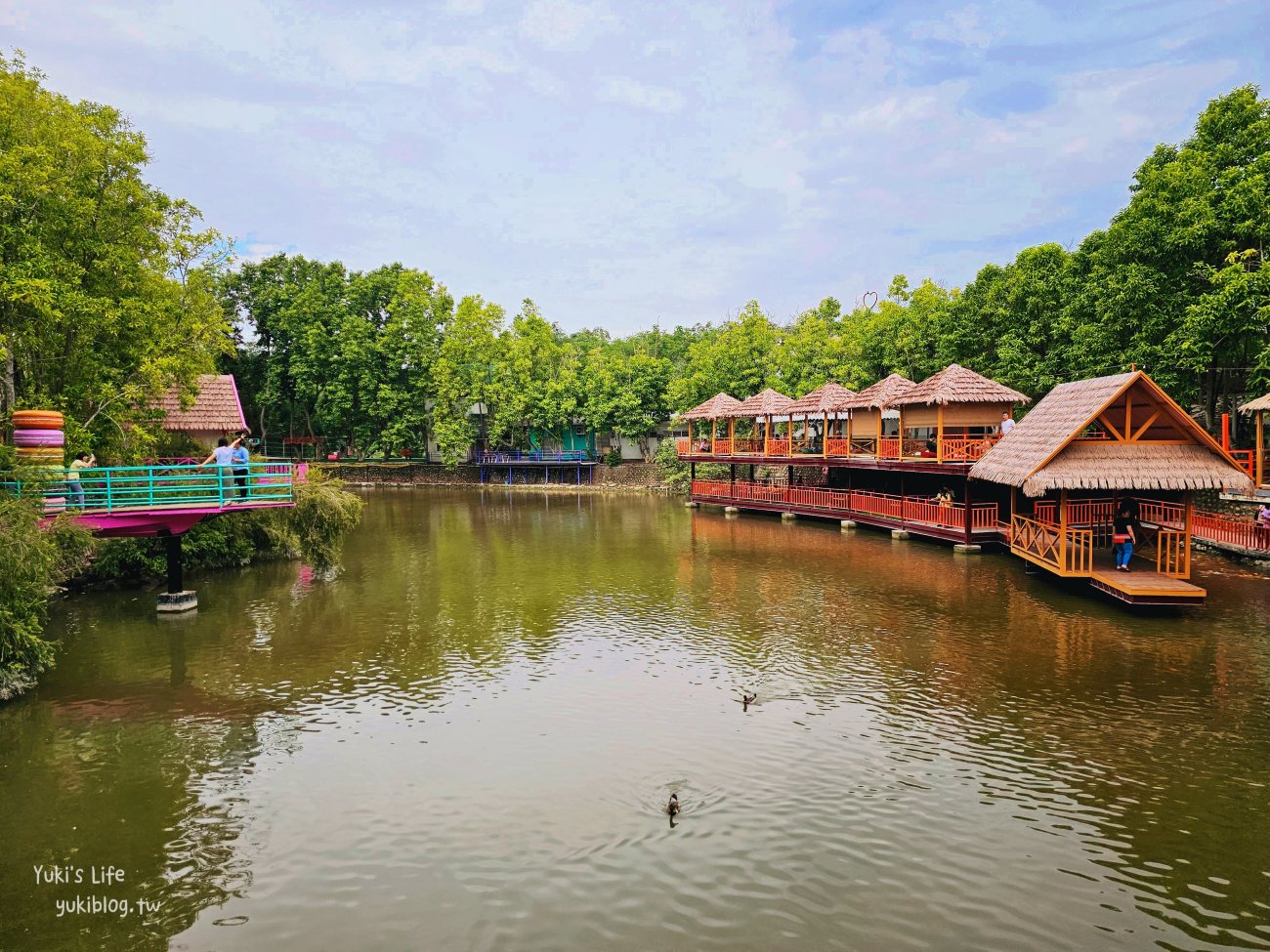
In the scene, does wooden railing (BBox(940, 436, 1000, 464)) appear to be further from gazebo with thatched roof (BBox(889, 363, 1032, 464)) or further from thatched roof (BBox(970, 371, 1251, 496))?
thatched roof (BBox(970, 371, 1251, 496))

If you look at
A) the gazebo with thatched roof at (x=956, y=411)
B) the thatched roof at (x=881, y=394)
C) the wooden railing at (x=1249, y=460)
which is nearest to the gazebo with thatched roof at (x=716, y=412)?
the thatched roof at (x=881, y=394)

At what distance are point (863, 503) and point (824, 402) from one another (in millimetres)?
5452

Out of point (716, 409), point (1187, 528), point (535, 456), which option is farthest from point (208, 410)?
point (535, 456)

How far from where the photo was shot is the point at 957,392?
29.8 meters

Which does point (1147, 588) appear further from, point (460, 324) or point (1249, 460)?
point (460, 324)

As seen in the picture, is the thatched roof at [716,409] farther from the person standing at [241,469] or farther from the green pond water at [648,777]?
the person standing at [241,469]

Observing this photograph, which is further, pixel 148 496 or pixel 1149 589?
pixel 148 496

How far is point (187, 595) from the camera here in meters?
19.8

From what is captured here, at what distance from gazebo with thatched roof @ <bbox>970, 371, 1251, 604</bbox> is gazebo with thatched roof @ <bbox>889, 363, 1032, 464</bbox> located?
253 inches

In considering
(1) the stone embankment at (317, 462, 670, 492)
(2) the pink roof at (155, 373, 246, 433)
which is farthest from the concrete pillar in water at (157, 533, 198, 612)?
(1) the stone embankment at (317, 462, 670, 492)

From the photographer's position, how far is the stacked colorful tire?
16.1 meters

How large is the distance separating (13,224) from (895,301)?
42.8 meters

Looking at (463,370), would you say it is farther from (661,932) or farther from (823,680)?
(661,932)

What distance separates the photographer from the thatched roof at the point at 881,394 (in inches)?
1293
